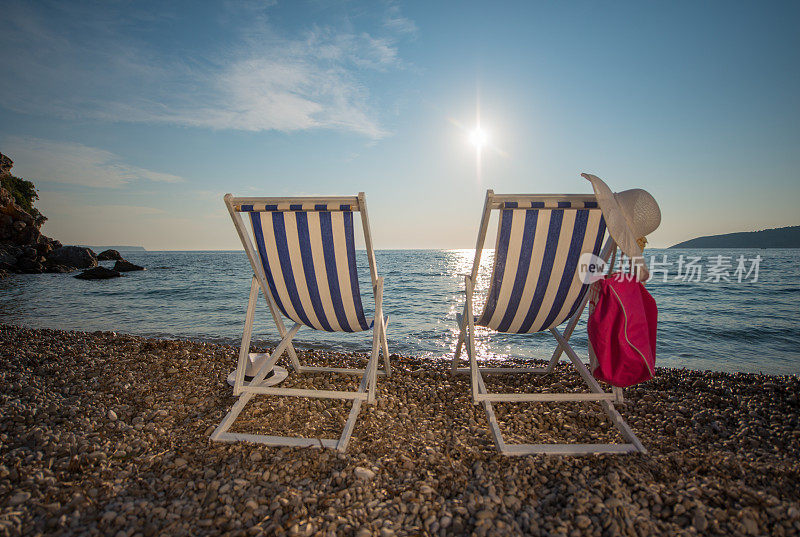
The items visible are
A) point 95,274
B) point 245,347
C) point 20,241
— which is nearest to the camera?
point 245,347

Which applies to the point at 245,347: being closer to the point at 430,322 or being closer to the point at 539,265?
the point at 539,265

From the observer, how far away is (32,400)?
2.77 meters

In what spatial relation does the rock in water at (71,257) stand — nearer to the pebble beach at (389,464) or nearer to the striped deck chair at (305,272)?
the pebble beach at (389,464)

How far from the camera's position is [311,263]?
2758mm

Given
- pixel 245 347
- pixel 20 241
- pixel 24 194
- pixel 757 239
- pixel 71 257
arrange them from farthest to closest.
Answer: pixel 757 239 → pixel 24 194 → pixel 71 257 → pixel 20 241 → pixel 245 347

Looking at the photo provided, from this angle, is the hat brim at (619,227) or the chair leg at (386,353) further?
the chair leg at (386,353)

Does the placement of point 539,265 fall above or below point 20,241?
below

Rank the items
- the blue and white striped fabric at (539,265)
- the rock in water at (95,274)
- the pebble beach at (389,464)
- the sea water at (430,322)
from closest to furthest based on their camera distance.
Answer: the pebble beach at (389,464), the blue and white striped fabric at (539,265), the sea water at (430,322), the rock in water at (95,274)

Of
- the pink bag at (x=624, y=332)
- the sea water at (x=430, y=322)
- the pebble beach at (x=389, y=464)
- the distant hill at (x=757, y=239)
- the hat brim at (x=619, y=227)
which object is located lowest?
the sea water at (x=430, y=322)

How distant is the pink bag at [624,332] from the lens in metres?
2.14

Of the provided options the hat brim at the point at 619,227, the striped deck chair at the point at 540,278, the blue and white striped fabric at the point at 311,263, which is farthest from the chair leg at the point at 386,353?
the hat brim at the point at 619,227

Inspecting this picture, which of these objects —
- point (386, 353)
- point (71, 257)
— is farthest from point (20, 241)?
point (386, 353)

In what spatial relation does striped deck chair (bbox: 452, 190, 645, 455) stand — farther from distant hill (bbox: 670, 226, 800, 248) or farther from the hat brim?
distant hill (bbox: 670, 226, 800, 248)

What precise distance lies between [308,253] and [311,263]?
0.08 metres
